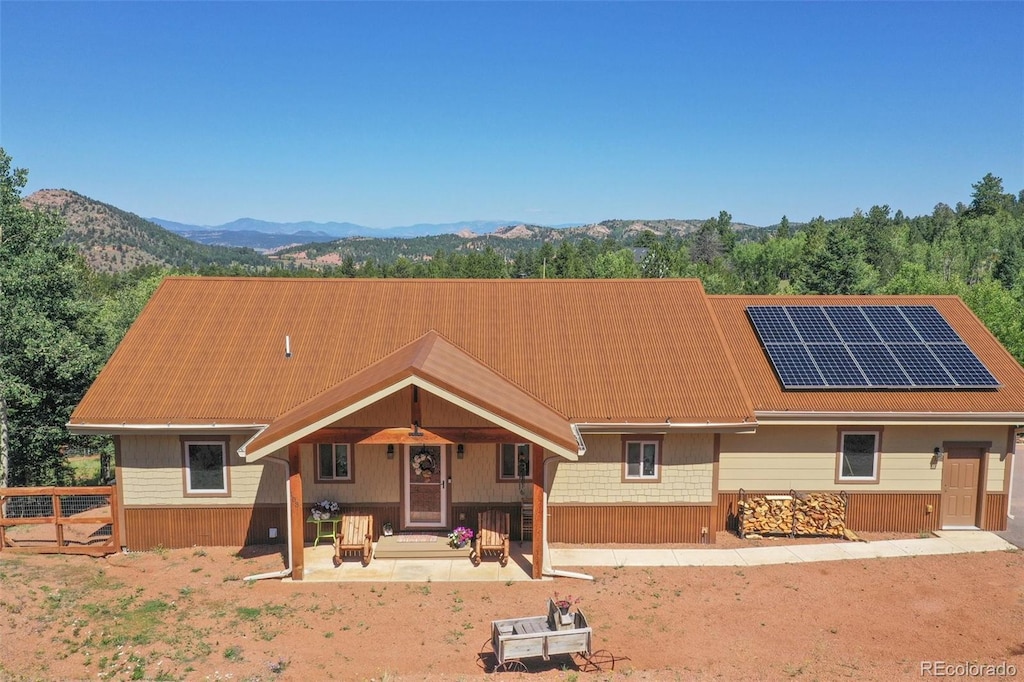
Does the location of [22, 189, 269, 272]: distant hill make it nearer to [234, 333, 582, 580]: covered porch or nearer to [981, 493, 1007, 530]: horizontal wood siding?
[234, 333, 582, 580]: covered porch

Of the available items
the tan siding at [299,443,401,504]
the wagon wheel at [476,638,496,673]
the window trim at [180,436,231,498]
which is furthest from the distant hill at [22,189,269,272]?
the wagon wheel at [476,638,496,673]

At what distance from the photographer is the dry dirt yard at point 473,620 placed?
30.6 ft

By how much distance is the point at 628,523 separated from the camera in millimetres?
14125

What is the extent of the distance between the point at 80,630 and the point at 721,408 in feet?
38.9

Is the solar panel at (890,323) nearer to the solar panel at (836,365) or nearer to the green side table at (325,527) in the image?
the solar panel at (836,365)

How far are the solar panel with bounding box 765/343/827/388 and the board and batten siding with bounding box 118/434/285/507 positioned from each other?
11.3 metres

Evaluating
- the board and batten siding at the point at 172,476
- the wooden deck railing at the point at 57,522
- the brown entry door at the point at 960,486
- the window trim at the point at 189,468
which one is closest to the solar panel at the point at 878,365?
the brown entry door at the point at 960,486

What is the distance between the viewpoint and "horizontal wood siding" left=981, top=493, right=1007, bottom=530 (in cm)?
1496

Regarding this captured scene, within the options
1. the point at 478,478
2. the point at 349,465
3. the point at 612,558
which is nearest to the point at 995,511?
the point at 612,558

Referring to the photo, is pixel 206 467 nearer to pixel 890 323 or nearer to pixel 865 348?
pixel 865 348

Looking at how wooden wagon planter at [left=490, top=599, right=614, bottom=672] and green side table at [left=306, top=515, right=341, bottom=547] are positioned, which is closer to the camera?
wooden wagon planter at [left=490, top=599, right=614, bottom=672]

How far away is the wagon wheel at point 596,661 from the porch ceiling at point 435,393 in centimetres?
326

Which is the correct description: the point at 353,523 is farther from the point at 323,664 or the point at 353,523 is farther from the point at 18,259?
the point at 18,259

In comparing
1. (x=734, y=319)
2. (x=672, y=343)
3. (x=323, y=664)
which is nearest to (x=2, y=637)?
(x=323, y=664)
